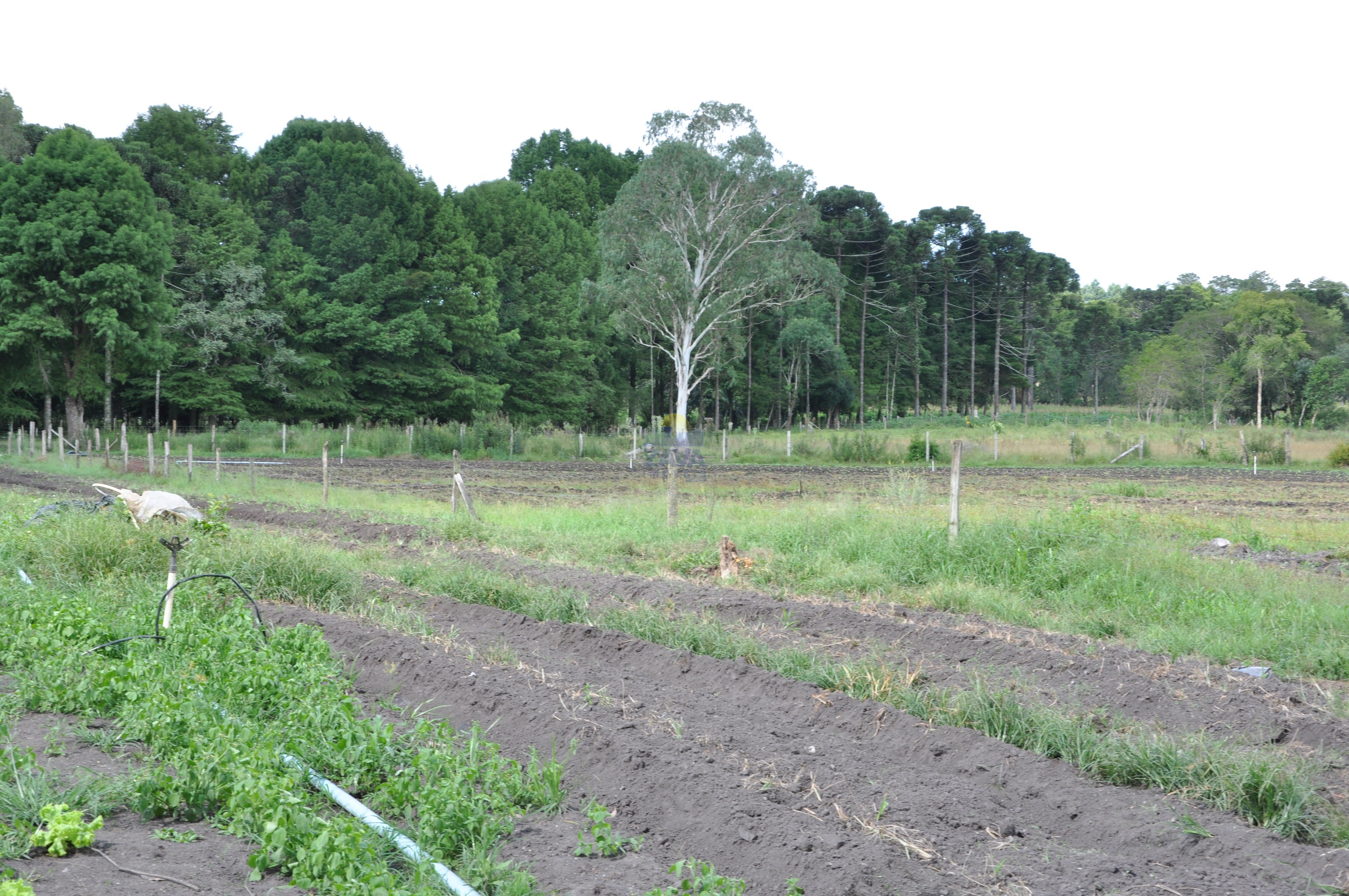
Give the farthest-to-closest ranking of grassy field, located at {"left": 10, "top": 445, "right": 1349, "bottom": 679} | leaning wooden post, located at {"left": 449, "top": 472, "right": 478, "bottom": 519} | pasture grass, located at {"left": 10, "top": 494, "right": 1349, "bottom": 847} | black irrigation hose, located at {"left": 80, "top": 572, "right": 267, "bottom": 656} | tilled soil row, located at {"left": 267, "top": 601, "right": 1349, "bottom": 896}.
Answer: leaning wooden post, located at {"left": 449, "top": 472, "right": 478, "bottom": 519}, grassy field, located at {"left": 10, "top": 445, "right": 1349, "bottom": 679}, black irrigation hose, located at {"left": 80, "top": 572, "right": 267, "bottom": 656}, pasture grass, located at {"left": 10, "top": 494, "right": 1349, "bottom": 847}, tilled soil row, located at {"left": 267, "top": 601, "right": 1349, "bottom": 896}

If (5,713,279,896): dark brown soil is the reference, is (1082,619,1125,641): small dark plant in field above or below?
above

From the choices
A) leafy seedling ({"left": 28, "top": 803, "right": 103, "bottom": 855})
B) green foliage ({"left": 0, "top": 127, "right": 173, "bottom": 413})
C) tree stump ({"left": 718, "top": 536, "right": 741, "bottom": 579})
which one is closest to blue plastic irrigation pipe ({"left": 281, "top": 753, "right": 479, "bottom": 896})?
leafy seedling ({"left": 28, "top": 803, "right": 103, "bottom": 855})

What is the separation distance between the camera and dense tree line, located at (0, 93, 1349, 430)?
3781 centimetres

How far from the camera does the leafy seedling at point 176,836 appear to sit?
4262mm

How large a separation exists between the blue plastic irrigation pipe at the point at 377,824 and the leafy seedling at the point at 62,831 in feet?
3.07

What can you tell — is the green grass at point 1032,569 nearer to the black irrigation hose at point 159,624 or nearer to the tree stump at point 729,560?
the tree stump at point 729,560

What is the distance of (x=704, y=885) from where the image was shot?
12.6ft

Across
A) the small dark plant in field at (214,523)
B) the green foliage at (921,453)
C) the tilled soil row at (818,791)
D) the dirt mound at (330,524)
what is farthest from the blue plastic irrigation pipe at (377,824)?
the green foliage at (921,453)

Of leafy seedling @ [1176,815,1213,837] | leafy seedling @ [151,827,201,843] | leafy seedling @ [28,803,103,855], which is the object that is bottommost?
leafy seedling @ [1176,815,1213,837]

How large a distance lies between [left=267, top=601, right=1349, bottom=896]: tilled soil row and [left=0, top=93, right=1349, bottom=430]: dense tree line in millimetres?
35906

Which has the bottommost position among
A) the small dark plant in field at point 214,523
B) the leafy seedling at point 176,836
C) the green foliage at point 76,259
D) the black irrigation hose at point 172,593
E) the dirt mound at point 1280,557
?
the leafy seedling at point 176,836

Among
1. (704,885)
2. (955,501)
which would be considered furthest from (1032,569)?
(704,885)

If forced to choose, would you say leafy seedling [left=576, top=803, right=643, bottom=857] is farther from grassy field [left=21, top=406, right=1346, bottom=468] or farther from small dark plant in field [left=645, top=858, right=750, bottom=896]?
grassy field [left=21, top=406, right=1346, bottom=468]

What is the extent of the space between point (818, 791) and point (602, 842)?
3.99 feet
